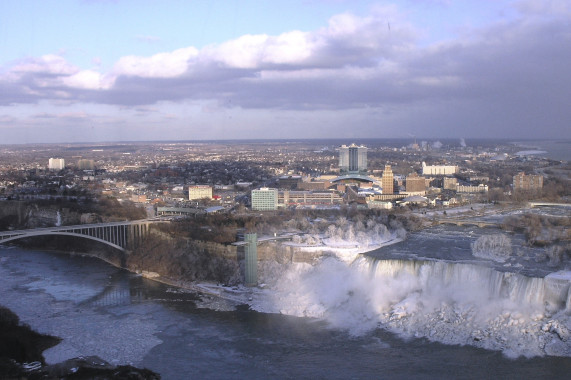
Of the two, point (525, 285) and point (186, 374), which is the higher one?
point (525, 285)

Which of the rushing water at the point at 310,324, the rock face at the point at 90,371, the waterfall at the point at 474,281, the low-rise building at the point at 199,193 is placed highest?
the low-rise building at the point at 199,193

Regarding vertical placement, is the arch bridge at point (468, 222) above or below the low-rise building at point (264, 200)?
below

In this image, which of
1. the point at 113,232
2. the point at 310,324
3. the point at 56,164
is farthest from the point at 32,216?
the point at 56,164

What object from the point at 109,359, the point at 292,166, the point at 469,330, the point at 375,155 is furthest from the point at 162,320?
the point at 375,155

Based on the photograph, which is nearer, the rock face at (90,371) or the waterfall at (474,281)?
the rock face at (90,371)

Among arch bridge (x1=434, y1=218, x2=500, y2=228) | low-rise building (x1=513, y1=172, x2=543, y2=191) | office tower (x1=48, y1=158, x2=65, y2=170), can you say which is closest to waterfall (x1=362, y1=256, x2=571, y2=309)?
arch bridge (x1=434, y1=218, x2=500, y2=228)

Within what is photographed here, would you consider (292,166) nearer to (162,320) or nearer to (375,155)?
(375,155)

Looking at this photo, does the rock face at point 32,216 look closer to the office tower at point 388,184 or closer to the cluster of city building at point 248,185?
the cluster of city building at point 248,185

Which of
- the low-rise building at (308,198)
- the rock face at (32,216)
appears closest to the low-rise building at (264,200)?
the low-rise building at (308,198)

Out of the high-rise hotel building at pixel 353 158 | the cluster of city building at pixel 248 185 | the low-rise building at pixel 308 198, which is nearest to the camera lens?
the cluster of city building at pixel 248 185
